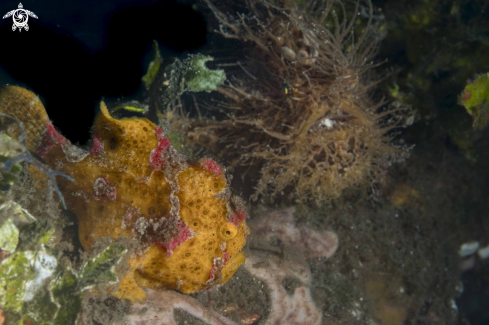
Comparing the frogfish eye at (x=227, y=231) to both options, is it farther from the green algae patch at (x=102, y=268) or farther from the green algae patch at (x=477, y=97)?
the green algae patch at (x=477, y=97)

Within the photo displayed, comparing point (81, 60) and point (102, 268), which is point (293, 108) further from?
point (102, 268)

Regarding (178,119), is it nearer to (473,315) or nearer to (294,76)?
(294,76)

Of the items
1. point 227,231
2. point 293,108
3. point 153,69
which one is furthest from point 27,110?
point 293,108

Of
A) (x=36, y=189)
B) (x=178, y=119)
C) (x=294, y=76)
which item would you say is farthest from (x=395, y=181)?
(x=36, y=189)

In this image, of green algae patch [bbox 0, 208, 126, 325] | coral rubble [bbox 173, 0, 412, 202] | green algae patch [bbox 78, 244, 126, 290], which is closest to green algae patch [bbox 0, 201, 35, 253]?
green algae patch [bbox 0, 208, 126, 325]

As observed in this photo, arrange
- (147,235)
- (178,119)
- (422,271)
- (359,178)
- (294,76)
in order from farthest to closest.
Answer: (422,271) < (359,178) < (178,119) < (294,76) < (147,235)

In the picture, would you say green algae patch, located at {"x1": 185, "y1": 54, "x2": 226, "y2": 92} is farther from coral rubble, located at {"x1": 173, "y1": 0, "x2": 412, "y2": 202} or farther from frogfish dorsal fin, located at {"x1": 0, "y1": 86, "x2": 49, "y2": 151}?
frogfish dorsal fin, located at {"x1": 0, "y1": 86, "x2": 49, "y2": 151}
